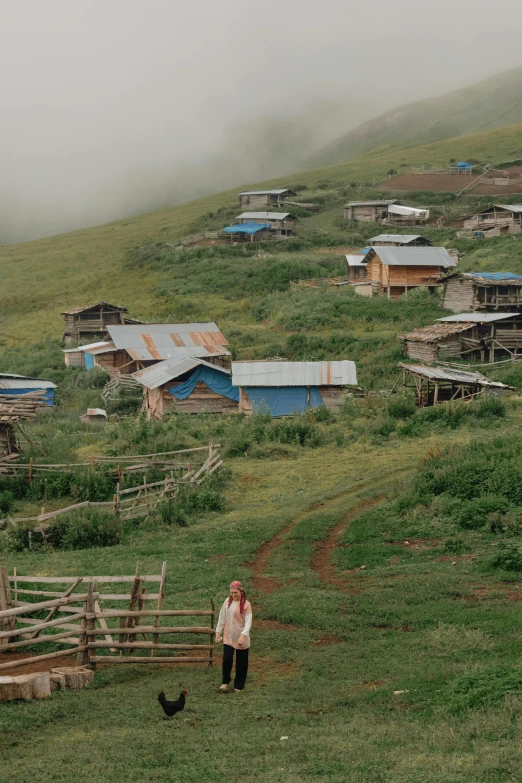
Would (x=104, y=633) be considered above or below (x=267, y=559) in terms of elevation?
above

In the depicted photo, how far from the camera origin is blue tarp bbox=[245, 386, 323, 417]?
41594 mm

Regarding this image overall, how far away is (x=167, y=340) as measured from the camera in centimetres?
5438

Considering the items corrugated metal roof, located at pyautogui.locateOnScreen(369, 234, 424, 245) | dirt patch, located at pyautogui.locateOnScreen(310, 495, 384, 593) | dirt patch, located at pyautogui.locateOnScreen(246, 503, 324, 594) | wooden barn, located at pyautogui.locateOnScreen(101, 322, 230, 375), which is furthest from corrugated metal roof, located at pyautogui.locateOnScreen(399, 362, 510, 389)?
corrugated metal roof, located at pyautogui.locateOnScreen(369, 234, 424, 245)

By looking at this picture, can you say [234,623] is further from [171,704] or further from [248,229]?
[248,229]

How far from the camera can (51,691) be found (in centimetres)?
1245

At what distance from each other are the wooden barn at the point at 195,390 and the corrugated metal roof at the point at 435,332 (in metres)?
10.3

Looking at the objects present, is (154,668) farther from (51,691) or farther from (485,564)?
(485,564)

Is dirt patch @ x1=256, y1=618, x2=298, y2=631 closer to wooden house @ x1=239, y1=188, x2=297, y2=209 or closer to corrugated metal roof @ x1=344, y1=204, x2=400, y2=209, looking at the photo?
corrugated metal roof @ x1=344, y1=204, x2=400, y2=209

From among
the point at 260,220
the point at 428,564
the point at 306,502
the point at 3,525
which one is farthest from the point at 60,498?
the point at 260,220

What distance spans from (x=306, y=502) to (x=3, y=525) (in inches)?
324

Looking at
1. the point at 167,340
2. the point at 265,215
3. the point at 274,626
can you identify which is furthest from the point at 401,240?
the point at 274,626

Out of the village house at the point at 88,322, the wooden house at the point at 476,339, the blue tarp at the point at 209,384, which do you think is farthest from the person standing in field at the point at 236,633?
the village house at the point at 88,322

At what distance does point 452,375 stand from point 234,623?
2979 cm

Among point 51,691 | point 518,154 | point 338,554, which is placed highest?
point 518,154
